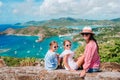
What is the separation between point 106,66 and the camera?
36.5 ft

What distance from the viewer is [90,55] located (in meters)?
7.93

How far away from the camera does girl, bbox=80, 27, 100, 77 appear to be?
7930mm

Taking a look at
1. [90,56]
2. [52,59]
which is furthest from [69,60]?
[90,56]

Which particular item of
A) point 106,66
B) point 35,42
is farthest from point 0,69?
point 35,42

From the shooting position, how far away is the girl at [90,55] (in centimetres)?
793

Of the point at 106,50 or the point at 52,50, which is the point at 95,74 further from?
the point at 106,50

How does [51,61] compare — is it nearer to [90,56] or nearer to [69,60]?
[69,60]

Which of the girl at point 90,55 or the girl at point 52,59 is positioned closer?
the girl at point 90,55

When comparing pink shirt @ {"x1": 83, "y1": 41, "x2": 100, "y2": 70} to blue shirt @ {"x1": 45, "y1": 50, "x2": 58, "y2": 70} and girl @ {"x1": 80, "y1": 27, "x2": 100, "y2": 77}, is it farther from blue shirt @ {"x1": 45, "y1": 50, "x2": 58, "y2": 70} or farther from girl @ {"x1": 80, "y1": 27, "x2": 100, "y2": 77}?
blue shirt @ {"x1": 45, "y1": 50, "x2": 58, "y2": 70}

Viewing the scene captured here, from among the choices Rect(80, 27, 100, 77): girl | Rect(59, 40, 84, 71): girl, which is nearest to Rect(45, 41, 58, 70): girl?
Rect(59, 40, 84, 71): girl

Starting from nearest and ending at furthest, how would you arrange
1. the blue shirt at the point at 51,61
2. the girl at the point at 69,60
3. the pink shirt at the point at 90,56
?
the pink shirt at the point at 90,56 < the girl at the point at 69,60 < the blue shirt at the point at 51,61

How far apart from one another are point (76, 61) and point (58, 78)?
0.87 metres

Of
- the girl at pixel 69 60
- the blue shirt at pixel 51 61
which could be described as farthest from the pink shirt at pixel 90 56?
the blue shirt at pixel 51 61

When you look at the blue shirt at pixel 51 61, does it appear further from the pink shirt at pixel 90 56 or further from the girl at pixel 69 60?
the pink shirt at pixel 90 56
